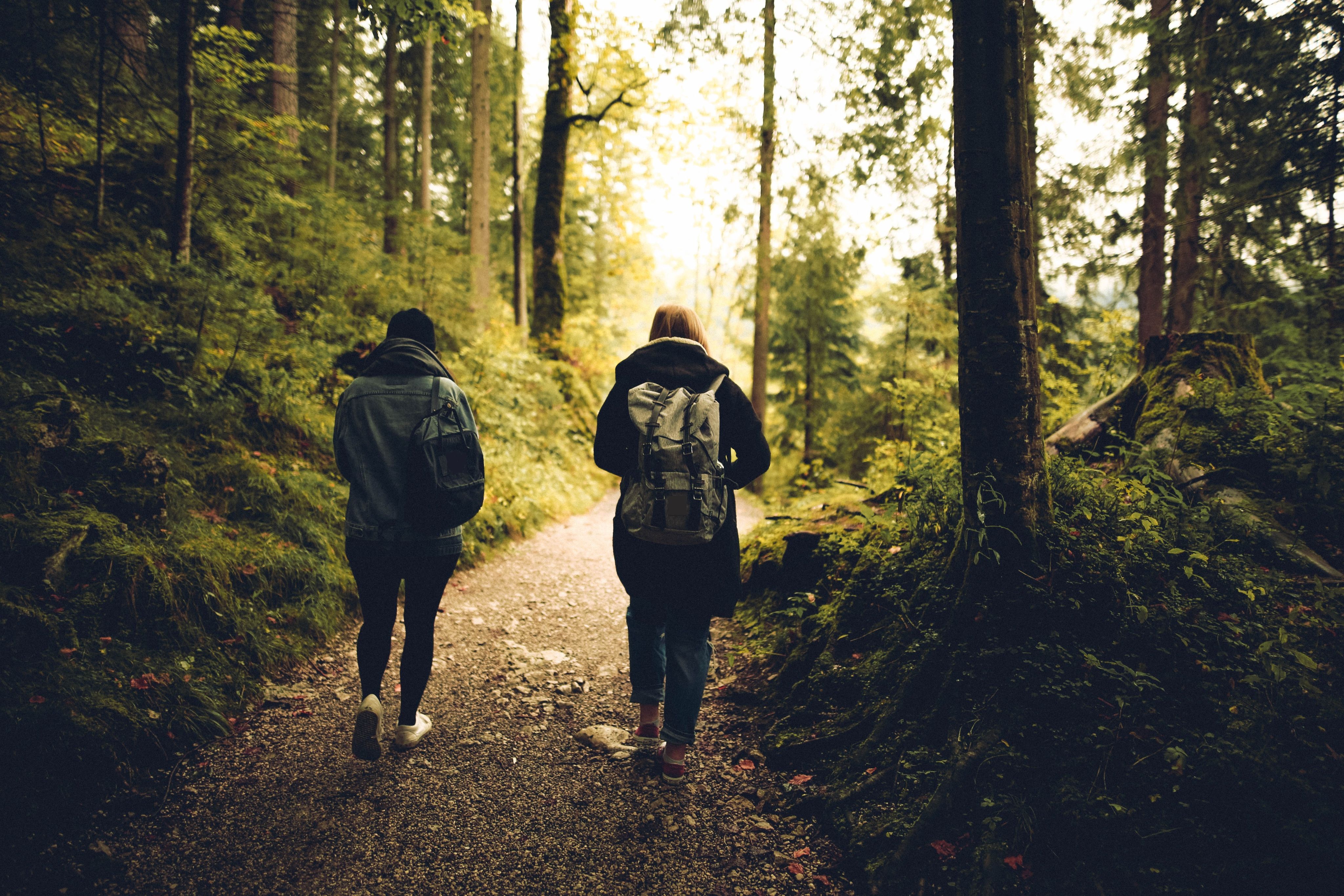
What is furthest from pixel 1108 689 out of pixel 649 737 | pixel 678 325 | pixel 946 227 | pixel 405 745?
pixel 946 227

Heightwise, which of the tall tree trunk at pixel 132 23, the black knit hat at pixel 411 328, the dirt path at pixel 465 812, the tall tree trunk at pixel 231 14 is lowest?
the dirt path at pixel 465 812

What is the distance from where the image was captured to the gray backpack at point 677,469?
9.16 feet

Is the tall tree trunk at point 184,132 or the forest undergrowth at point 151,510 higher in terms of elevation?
the tall tree trunk at point 184,132

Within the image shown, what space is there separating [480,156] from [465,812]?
13.5m

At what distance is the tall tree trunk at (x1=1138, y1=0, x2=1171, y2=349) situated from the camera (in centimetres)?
745

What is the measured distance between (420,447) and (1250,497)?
183 inches

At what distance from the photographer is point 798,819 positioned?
2.83 m

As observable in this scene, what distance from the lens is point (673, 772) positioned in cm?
309

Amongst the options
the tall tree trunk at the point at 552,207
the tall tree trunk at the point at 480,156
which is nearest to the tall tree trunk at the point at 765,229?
the tall tree trunk at the point at 552,207

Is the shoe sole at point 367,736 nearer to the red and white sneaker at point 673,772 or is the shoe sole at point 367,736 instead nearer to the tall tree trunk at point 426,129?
the red and white sneaker at point 673,772

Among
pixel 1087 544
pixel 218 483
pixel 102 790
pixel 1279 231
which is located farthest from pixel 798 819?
pixel 1279 231

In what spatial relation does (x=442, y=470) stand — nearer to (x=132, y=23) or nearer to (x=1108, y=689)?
(x=1108, y=689)

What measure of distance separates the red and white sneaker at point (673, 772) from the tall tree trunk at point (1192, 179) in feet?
25.3

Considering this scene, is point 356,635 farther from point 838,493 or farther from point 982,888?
point 838,493
